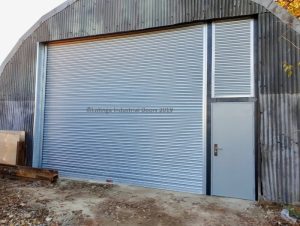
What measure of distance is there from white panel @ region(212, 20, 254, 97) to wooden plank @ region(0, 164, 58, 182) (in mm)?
4844

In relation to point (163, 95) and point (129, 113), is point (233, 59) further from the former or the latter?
point (129, 113)

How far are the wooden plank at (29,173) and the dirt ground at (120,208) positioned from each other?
0.48 metres

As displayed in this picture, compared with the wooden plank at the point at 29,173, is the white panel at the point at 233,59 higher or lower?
higher

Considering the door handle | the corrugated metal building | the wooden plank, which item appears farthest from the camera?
the wooden plank

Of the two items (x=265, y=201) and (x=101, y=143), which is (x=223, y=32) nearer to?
(x=265, y=201)

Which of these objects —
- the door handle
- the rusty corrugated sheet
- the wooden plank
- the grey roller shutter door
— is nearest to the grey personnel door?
the door handle

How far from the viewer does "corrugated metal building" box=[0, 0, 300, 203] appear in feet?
19.4

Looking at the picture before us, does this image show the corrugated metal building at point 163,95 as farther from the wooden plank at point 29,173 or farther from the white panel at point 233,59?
the wooden plank at point 29,173

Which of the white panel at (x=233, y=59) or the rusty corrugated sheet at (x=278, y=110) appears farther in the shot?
the white panel at (x=233, y=59)

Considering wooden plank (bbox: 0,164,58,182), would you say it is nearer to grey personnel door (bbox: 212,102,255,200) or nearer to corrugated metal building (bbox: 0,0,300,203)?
corrugated metal building (bbox: 0,0,300,203)

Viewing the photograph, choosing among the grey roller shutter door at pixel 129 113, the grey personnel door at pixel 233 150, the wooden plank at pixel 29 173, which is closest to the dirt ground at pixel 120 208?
the grey personnel door at pixel 233 150

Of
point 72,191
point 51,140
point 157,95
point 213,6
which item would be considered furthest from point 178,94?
point 51,140

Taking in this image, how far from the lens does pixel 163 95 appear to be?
712cm

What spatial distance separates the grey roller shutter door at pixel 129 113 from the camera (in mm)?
6766
